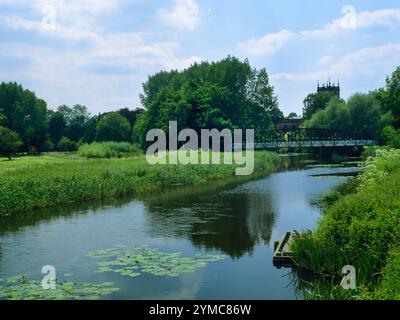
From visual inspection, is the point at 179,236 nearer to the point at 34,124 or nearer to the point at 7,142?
the point at 7,142

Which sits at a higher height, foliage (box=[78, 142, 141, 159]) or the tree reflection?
foliage (box=[78, 142, 141, 159])

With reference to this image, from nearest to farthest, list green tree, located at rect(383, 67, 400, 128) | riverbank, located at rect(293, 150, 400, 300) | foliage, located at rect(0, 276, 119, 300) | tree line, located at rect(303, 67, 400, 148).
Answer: foliage, located at rect(0, 276, 119, 300) < riverbank, located at rect(293, 150, 400, 300) < green tree, located at rect(383, 67, 400, 128) < tree line, located at rect(303, 67, 400, 148)

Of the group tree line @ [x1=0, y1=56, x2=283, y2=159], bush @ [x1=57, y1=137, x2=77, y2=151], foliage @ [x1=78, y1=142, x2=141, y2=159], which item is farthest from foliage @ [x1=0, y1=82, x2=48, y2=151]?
foliage @ [x1=78, y1=142, x2=141, y2=159]

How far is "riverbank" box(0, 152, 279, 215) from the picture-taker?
2894cm

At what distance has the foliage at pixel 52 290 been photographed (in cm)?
1355

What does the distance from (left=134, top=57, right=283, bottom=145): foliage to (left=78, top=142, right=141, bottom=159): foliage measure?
23.4ft

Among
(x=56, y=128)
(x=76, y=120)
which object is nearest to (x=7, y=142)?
(x=56, y=128)

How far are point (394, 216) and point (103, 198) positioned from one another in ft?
74.1

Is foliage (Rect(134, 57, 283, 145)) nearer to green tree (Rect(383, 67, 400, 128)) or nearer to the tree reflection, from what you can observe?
green tree (Rect(383, 67, 400, 128))

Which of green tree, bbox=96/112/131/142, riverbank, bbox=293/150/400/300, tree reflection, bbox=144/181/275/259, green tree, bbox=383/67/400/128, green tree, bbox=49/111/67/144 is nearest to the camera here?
riverbank, bbox=293/150/400/300

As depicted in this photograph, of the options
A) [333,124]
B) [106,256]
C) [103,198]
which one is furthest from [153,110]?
[106,256]

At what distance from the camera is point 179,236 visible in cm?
2169
